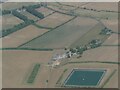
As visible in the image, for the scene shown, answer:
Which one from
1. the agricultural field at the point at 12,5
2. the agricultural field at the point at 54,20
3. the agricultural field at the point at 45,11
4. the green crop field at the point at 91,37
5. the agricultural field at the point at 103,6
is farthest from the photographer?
the agricultural field at the point at 12,5

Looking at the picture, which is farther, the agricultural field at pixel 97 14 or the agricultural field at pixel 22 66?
the agricultural field at pixel 97 14

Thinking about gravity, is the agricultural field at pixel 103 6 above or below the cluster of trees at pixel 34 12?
above

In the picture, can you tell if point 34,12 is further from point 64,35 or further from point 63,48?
point 63,48

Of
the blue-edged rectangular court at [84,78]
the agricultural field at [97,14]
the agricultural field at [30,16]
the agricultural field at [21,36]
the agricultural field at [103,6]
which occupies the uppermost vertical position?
the agricultural field at [103,6]

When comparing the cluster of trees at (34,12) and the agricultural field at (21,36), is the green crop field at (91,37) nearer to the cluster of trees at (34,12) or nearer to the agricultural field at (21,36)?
the agricultural field at (21,36)

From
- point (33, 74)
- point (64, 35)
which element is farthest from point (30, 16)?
point (33, 74)

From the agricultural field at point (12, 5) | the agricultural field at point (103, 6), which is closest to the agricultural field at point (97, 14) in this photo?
the agricultural field at point (103, 6)

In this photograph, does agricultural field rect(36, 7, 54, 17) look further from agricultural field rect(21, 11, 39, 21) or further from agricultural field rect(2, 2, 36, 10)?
agricultural field rect(2, 2, 36, 10)
